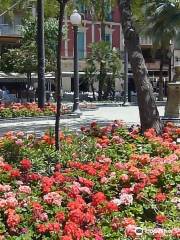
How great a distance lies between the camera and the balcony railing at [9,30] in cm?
4320

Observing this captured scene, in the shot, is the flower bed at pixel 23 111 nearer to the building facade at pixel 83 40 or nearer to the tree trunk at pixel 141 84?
the tree trunk at pixel 141 84

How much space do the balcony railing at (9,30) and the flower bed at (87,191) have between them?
116 ft

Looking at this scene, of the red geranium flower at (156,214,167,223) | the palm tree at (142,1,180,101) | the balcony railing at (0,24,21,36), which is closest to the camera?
the red geranium flower at (156,214,167,223)

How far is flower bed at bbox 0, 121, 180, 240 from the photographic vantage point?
4.96 metres

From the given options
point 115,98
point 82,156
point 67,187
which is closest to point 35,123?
point 82,156

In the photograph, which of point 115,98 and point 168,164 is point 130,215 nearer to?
point 168,164

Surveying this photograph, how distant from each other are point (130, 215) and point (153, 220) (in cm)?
33

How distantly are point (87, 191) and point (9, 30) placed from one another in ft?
127

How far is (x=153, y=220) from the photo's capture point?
5.80 m

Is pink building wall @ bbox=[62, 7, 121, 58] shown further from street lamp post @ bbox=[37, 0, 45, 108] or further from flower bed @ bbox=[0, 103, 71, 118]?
flower bed @ bbox=[0, 103, 71, 118]

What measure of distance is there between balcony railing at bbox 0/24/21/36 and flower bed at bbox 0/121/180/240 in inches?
1388

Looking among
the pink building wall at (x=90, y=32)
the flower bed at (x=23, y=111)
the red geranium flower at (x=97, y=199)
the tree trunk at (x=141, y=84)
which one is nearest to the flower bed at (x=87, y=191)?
the red geranium flower at (x=97, y=199)

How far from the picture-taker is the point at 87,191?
599 centimetres

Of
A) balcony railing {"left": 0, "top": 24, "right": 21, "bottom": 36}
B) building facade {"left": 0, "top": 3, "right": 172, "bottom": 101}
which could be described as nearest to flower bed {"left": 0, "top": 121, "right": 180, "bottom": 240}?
building facade {"left": 0, "top": 3, "right": 172, "bottom": 101}
